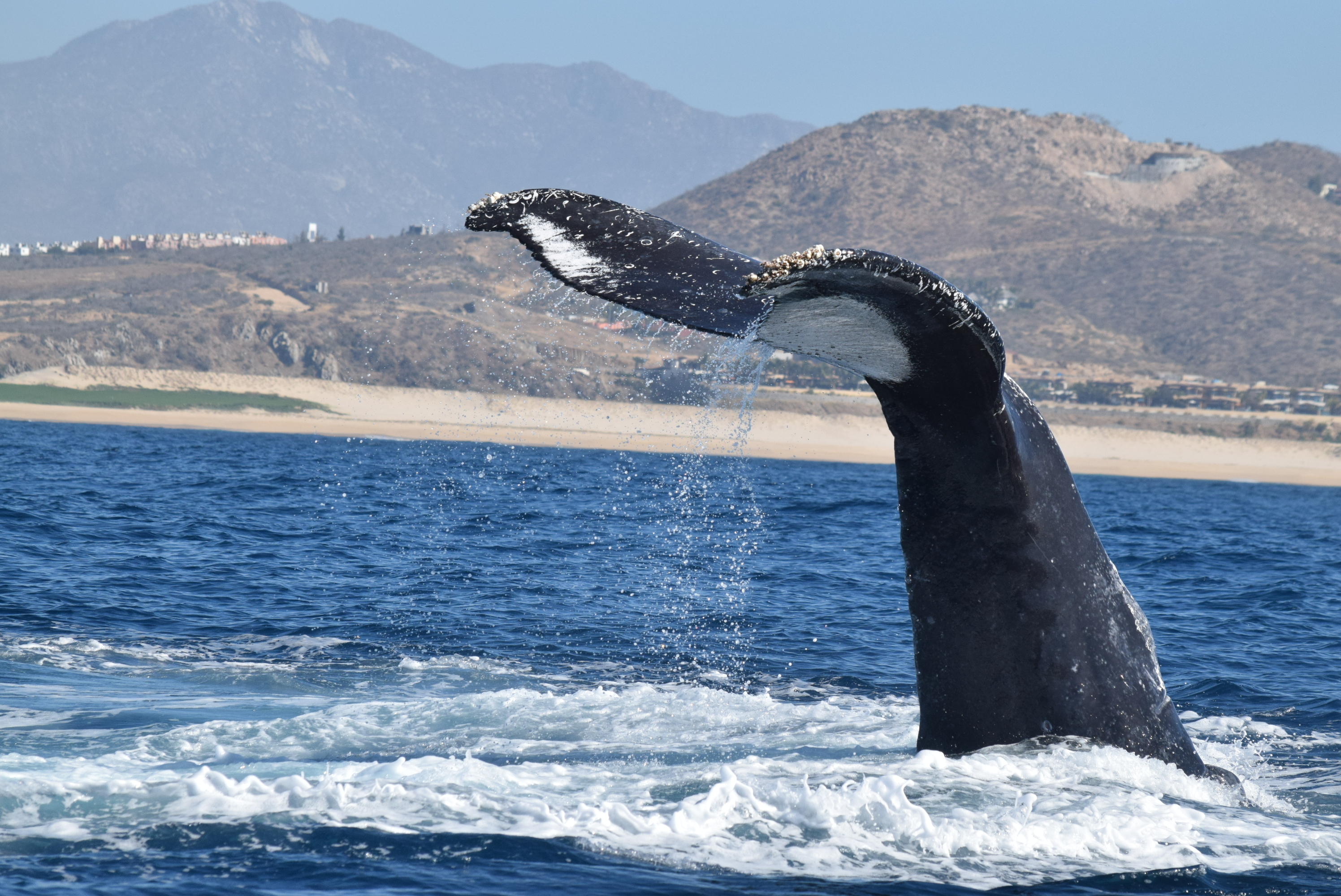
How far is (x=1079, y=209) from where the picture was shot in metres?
151

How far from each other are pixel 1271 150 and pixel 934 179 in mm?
60517

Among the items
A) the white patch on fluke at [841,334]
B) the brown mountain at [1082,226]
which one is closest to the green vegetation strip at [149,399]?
the brown mountain at [1082,226]

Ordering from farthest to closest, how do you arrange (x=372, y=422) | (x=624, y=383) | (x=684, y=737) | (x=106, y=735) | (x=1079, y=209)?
(x=1079, y=209) → (x=624, y=383) → (x=372, y=422) → (x=684, y=737) → (x=106, y=735)

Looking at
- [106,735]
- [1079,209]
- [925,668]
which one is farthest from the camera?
[1079,209]

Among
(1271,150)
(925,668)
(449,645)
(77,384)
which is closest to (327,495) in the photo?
(449,645)

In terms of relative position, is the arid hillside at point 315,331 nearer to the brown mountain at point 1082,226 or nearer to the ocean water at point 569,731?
the brown mountain at point 1082,226

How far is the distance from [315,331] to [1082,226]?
87.4 meters

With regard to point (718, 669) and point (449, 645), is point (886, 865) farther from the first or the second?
point (449, 645)

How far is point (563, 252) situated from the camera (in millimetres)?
4086

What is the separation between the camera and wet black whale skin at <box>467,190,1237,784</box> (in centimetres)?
414

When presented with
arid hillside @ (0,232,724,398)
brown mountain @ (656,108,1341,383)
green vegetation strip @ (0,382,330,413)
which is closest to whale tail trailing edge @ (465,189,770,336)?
arid hillside @ (0,232,724,398)

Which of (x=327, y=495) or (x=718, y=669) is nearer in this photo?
(x=718, y=669)

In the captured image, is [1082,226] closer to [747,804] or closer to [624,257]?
[747,804]

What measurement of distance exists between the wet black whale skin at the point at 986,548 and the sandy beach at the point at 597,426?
5816 centimetres
